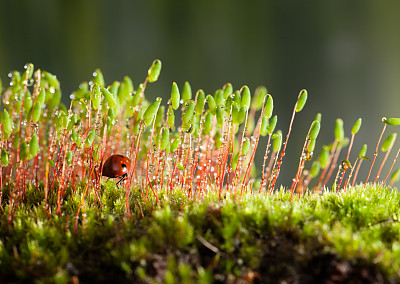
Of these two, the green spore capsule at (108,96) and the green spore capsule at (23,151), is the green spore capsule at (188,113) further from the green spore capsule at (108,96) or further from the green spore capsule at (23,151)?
the green spore capsule at (23,151)

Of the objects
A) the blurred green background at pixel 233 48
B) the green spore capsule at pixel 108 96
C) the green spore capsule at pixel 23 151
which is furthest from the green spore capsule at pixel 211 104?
the blurred green background at pixel 233 48

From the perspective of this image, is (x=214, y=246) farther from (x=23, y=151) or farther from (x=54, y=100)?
(x=54, y=100)

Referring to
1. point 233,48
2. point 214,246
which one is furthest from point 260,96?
point 233,48

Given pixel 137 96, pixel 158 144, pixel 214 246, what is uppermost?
pixel 137 96

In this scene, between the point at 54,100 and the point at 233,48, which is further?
the point at 233,48

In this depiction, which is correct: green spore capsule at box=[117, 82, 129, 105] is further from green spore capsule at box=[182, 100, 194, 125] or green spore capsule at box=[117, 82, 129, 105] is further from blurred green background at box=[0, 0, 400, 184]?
blurred green background at box=[0, 0, 400, 184]

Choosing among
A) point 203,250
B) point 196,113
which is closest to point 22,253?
point 203,250

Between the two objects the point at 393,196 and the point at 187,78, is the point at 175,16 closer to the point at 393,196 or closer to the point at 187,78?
the point at 187,78
